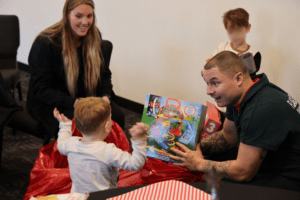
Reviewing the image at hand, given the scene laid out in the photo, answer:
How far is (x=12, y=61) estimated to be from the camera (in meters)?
3.27

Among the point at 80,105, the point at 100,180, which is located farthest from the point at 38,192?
the point at 80,105

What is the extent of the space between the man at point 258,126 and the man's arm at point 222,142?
0.20 m

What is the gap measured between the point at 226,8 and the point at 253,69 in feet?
4.49

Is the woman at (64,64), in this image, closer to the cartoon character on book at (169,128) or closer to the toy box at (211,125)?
the cartoon character on book at (169,128)

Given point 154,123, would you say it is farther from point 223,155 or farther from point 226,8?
point 226,8

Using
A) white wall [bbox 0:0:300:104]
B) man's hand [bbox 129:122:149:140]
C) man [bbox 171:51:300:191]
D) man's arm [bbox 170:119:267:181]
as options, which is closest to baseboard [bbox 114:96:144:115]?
white wall [bbox 0:0:300:104]

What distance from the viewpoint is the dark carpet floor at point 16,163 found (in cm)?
217

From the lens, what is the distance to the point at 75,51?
2.17 m

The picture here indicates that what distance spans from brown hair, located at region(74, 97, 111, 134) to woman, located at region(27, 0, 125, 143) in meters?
0.71

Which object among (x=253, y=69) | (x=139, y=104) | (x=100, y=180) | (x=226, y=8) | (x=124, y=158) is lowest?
(x=139, y=104)

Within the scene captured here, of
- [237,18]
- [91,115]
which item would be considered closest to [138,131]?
[91,115]

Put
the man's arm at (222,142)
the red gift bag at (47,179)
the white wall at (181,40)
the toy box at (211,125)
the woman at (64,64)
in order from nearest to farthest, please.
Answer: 1. the red gift bag at (47,179)
2. the man's arm at (222,142)
3. the toy box at (211,125)
4. the woman at (64,64)
5. the white wall at (181,40)

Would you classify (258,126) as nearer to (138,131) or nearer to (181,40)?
(138,131)

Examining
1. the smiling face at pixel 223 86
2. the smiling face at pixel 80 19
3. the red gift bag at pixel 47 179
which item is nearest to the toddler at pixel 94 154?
the red gift bag at pixel 47 179
